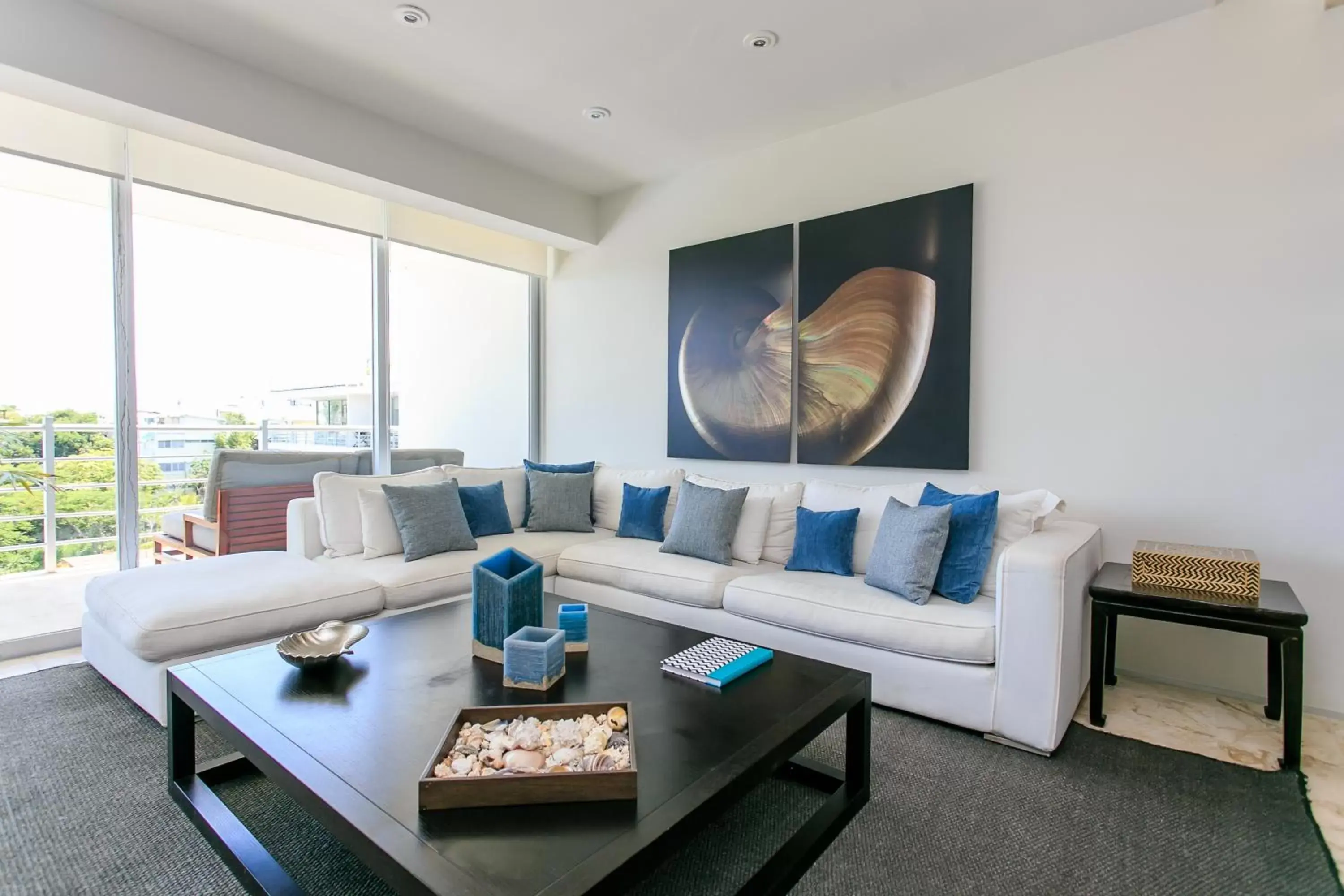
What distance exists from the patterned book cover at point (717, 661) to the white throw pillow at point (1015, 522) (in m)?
1.20

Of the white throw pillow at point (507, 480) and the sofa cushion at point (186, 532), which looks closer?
the sofa cushion at point (186, 532)

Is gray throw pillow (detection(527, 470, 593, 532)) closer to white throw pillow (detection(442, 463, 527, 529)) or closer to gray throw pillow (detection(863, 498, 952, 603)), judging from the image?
white throw pillow (detection(442, 463, 527, 529))

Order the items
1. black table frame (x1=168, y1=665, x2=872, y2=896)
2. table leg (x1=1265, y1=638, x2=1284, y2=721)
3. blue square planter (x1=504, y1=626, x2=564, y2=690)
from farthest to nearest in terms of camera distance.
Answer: table leg (x1=1265, y1=638, x2=1284, y2=721)
blue square planter (x1=504, y1=626, x2=564, y2=690)
black table frame (x1=168, y1=665, x2=872, y2=896)

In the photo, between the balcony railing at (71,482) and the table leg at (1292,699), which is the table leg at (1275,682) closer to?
the table leg at (1292,699)

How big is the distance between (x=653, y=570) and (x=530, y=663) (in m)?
1.52

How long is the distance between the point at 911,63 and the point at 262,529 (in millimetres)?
4163

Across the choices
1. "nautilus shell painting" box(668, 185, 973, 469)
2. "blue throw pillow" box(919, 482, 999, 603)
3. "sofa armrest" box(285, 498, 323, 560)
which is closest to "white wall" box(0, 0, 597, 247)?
"nautilus shell painting" box(668, 185, 973, 469)

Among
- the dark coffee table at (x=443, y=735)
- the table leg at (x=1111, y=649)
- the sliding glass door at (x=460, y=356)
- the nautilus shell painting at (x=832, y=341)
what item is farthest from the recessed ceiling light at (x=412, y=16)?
the table leg at (x=1111, y=649)

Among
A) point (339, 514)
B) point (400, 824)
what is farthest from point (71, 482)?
point (400, 824)

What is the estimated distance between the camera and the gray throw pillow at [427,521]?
3.11 metres

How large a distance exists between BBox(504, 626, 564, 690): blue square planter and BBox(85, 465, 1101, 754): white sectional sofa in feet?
4.11

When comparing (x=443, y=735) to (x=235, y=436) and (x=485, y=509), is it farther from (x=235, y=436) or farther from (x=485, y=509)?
(x=235, y=436)

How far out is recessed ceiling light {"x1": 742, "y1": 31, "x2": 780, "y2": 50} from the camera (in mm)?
2783

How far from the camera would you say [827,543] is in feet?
9.64
